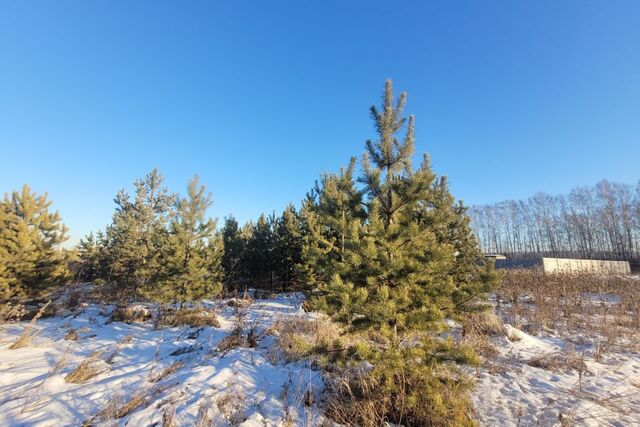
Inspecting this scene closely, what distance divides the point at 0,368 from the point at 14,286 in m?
6.35

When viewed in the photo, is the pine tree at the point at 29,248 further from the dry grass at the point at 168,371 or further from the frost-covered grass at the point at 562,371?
the frost-covered grass at the point at 562,371

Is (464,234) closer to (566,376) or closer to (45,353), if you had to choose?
(566,376)

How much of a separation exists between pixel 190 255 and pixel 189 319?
2.25 m

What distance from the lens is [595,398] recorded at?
3752mm

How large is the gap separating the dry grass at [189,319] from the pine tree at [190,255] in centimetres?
46

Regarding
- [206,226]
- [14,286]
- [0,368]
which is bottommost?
[0,368]

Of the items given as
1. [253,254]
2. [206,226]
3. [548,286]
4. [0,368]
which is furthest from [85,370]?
[548,286]

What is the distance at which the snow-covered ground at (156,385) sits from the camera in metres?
2.96

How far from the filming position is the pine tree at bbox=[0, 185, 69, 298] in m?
8.77

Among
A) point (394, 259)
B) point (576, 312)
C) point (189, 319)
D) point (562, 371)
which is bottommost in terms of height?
point (562, 371)

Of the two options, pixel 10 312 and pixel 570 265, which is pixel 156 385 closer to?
pixel 10 312

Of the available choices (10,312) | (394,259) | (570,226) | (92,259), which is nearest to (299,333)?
(394,259)

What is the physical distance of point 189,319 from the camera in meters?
8.36

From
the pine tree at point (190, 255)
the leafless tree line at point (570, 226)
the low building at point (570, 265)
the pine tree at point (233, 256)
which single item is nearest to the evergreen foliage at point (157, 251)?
the pine tree at point (190, 255)
